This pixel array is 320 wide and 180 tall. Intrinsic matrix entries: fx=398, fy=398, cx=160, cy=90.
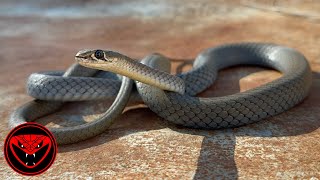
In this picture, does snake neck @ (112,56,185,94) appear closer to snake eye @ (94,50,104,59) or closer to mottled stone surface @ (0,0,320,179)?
snake eye @ (94,50,104,59)

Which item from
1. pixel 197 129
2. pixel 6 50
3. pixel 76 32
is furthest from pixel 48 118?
pixel 76 32

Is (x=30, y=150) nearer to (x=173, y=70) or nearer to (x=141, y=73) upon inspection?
(x=141, y=73)

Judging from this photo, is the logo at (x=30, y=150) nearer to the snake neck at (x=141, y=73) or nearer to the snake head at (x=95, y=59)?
the snake head at (x=95, y=59)

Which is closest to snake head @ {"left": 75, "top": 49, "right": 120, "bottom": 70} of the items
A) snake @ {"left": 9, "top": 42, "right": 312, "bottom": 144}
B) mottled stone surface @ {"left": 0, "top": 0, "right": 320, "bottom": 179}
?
snake @ {"left": 9, "top": 42, "right": 312, "bottom": 144}

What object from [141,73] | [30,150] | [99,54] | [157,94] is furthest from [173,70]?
[30,150]

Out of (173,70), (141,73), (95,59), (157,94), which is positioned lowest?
(173,70)

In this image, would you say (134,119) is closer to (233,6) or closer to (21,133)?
(21,133)

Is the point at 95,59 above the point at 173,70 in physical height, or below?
above

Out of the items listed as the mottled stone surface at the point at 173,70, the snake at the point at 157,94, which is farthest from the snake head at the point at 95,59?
the mottled stone surface at the point at 173,70

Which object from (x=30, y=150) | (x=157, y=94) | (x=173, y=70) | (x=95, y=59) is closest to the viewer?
(x=30, y=150)
